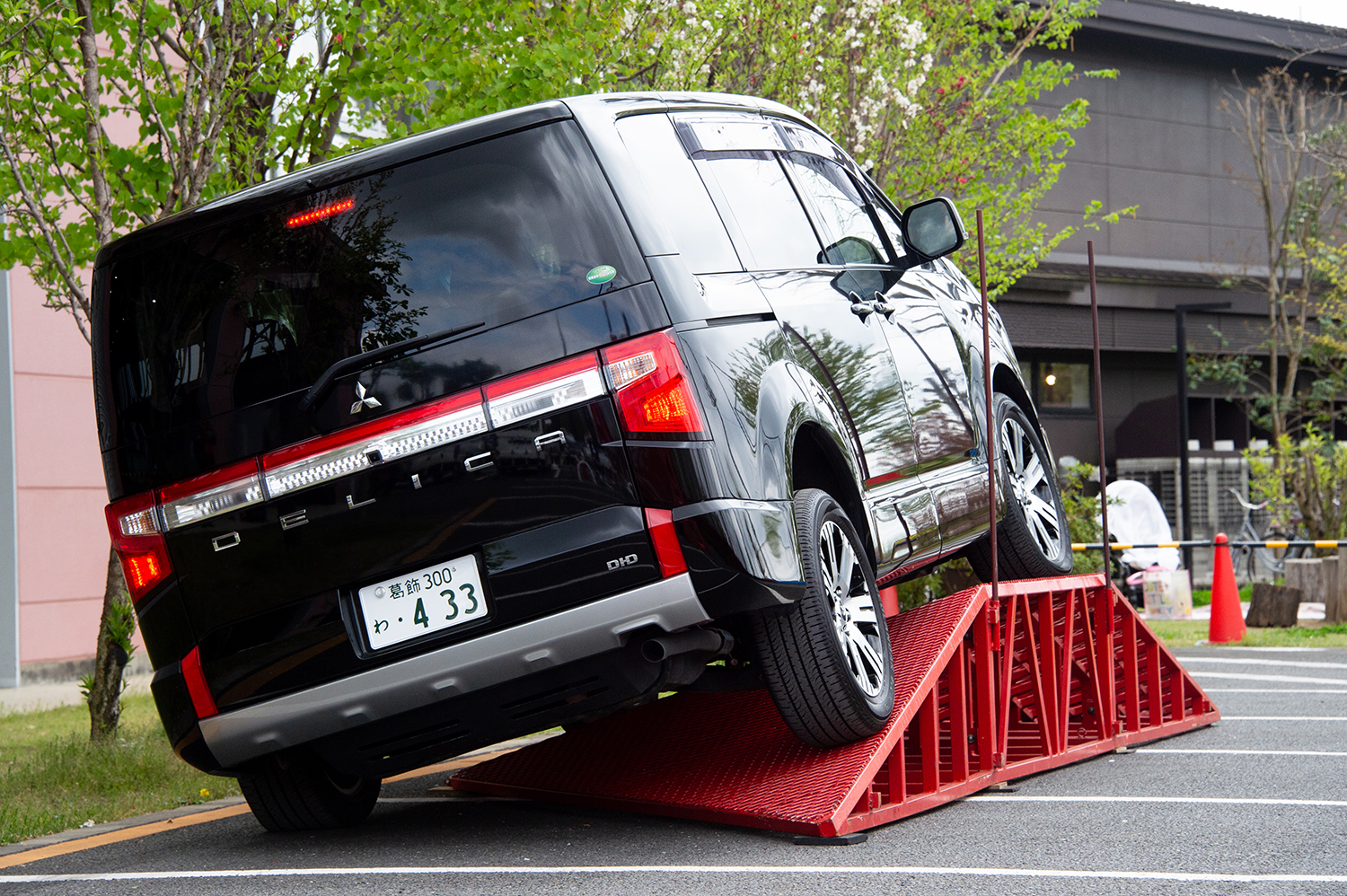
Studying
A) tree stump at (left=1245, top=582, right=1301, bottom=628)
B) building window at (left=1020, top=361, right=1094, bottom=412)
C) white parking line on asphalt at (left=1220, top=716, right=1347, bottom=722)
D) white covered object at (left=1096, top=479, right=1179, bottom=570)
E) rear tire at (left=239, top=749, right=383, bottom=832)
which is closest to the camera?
rear tire at (left=239, top=749, right=383, bottom=832)

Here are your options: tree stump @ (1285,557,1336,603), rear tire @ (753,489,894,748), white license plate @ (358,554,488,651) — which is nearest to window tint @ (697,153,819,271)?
rear tire @ (753,489,894,748)

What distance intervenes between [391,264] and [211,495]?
0.87 metres

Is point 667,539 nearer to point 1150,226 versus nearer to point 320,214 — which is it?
point 320,214

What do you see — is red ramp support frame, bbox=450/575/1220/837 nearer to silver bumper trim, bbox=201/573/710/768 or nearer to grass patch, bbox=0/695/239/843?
silver bumper trim, bbox=201/573/710/768

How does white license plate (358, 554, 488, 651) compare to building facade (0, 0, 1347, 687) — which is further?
building facade (0, 0, 1347, 687)

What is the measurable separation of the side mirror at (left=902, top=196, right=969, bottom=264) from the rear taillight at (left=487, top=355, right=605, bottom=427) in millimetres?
2081

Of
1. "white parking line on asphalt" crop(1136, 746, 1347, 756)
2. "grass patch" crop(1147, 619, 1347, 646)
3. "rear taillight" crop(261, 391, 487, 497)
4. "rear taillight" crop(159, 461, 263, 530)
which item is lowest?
"grass patch" crop(1147, 619, 1347, 646)

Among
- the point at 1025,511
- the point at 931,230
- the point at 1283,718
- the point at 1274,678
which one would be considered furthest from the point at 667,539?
the point at 1274,678

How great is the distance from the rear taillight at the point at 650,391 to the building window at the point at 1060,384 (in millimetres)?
21348

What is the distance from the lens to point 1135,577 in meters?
16.7

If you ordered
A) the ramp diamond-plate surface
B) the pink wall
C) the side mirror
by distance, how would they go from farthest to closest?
the pink wall → the side mirror → the ramp diamond-plate surface

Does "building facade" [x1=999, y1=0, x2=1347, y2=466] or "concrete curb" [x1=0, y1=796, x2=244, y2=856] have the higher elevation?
"building facade" [x1=999, y1=0, x2=1347, y2=466]

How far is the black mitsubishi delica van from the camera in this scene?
4137mm

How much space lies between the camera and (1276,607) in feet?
48.4
